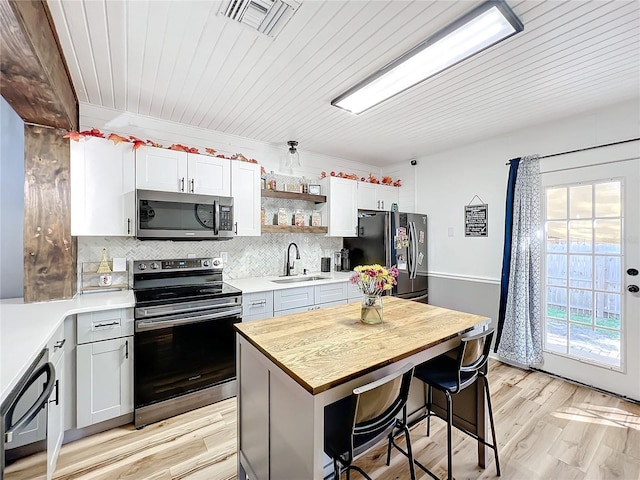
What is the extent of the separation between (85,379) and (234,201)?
73.0 inches

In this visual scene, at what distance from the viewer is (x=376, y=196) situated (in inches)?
167

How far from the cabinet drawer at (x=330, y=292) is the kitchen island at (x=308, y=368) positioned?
120 centimetres

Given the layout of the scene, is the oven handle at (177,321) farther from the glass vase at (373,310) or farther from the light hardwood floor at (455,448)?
the glass vase at (373,310)

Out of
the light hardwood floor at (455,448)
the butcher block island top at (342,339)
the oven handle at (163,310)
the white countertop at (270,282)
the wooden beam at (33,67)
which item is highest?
the wooden beam at (33,67)

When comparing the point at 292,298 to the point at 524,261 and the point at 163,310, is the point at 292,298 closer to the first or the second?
the point at 163,310

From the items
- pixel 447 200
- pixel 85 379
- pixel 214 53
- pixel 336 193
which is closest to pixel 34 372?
pixel 85 379

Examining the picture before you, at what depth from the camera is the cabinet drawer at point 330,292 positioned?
3.22 meters

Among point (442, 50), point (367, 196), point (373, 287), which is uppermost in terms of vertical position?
point (442, 50)

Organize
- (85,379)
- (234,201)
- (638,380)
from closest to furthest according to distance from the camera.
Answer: (85,379)
(638,380)
(234,201)

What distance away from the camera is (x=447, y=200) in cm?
392

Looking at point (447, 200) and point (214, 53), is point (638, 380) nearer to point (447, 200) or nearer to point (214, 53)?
point (447, 200)

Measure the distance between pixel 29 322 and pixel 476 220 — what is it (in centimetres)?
420

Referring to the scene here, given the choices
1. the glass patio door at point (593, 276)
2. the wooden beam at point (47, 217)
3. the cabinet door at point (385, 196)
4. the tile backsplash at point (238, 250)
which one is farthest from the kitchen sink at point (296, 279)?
the glass patio door at point (593, 276)

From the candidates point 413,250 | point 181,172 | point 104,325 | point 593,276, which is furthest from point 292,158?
point 593,276
